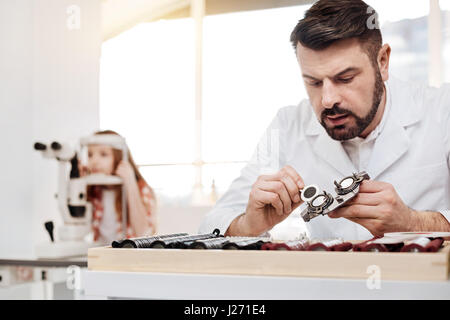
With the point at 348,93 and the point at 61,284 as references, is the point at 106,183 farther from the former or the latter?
the point at 348,93

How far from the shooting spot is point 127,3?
2.45 meters


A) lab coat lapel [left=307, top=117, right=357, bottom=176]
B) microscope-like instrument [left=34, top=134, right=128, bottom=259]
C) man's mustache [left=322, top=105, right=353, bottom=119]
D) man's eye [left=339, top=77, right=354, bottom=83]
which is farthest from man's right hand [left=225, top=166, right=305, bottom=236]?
microscope-like instrument [left=34, top=134, right=128, bottom=259]

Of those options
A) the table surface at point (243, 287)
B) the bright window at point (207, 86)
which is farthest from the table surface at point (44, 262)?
the table surface at point (243, 287)

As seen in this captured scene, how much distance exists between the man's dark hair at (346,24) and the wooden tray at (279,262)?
925mm

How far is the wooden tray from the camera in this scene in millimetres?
1115

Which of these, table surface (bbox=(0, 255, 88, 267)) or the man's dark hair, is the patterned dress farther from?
the man's dark hair

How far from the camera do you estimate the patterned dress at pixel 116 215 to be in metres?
2.39

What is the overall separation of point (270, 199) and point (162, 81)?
73 cm

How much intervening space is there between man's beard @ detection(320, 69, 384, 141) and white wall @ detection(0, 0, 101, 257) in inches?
42.7

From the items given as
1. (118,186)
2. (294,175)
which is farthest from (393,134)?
(118,186)

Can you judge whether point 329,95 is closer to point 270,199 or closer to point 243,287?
point 270,199

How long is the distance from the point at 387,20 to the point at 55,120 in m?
1.54

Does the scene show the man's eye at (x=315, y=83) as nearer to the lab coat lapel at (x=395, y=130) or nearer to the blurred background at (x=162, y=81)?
the blurred background at (x=162, y=81)

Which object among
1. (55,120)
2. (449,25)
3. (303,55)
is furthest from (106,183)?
(449,25)
